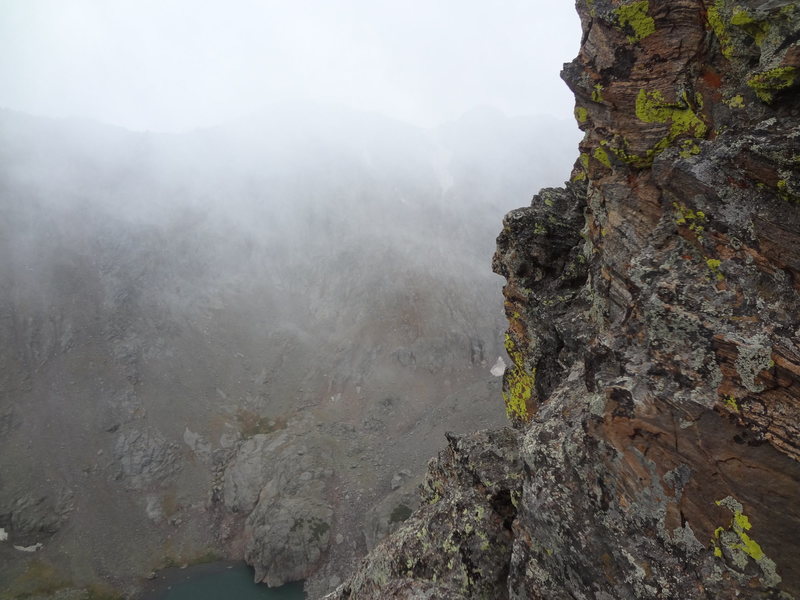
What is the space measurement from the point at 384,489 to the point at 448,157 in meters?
115

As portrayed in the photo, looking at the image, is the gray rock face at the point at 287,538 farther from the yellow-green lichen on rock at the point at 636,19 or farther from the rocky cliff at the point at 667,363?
the yellow-green lichen on rock at the point at 636,19

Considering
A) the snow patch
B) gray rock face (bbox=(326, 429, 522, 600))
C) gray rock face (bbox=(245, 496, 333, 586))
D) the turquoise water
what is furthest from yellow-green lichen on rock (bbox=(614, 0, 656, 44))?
the snow patch

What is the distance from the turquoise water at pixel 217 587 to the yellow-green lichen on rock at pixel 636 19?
207ft

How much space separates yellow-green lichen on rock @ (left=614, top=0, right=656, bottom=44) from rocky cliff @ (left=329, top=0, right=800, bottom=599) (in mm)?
31

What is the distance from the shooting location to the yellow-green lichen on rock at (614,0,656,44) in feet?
36.8

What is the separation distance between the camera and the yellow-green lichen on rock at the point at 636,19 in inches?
441

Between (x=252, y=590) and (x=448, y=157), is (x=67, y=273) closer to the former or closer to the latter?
(x=252, y=590)

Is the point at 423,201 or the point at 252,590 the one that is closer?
the point at 252,590

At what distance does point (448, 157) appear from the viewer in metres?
148

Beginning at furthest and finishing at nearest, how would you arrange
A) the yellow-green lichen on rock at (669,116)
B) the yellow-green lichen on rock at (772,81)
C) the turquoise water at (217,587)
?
the turquoise water at (217,587)
the yellow-green lichen on rock at (669,116)
the yellow-green lichen on rock at (772,81)

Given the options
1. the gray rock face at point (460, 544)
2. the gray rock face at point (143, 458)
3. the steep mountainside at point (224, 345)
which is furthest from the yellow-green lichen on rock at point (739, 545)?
the gray rock face at point (143, 458)

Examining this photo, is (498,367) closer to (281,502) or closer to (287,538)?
(281,502)

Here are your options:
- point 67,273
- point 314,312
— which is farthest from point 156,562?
point 67,273

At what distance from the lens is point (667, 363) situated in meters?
8.74
